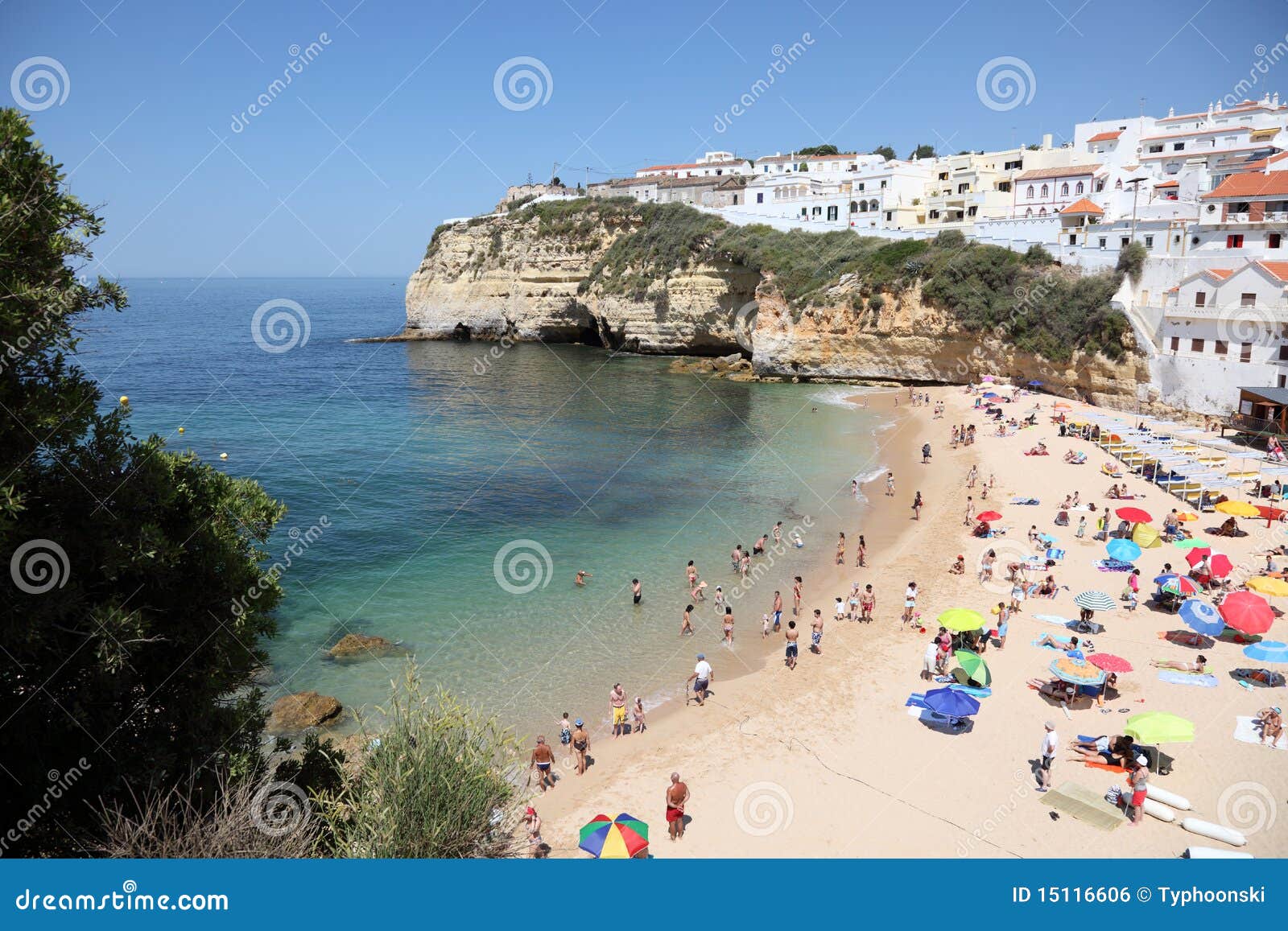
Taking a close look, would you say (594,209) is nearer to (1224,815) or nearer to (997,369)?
(997,369)

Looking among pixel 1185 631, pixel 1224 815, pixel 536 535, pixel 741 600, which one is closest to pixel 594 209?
pixel 536 535

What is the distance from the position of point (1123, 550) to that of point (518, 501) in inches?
751

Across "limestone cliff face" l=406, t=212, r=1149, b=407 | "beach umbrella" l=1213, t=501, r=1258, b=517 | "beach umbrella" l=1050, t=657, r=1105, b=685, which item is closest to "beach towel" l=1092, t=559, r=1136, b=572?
"beach umbrella" l=1213, t=501, r=1258, b=517

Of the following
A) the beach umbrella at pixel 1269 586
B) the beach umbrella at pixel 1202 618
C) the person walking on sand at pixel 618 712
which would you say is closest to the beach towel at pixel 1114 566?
the beach umbrella at pixel 1269 586

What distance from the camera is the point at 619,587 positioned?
851 inches

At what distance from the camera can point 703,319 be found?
62938 millimetres

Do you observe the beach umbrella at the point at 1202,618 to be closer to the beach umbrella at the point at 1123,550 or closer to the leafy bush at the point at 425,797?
the beach umbrella at the point at 1123,550

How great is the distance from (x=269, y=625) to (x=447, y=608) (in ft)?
35.6

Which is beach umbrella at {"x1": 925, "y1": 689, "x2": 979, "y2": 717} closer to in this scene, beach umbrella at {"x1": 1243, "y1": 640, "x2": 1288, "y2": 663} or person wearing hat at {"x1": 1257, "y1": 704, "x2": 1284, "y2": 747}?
person wearing hat at {"x1": 1257, "y1": 704, "x2": 1284, "y2": 747}

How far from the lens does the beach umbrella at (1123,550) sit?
19.5 metres

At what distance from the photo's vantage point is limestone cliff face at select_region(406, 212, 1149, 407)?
4684 cm

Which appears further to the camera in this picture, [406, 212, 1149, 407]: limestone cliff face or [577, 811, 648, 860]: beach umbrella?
[406, 212, 1149, 407]: limestone cliff face

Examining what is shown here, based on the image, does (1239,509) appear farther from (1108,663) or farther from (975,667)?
(975,667)

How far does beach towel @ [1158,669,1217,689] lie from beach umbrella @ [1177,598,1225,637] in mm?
1012
